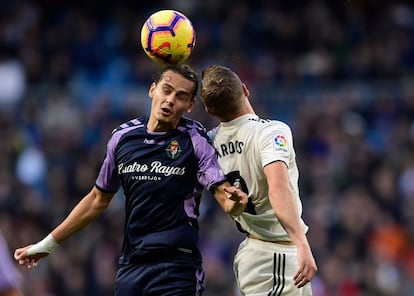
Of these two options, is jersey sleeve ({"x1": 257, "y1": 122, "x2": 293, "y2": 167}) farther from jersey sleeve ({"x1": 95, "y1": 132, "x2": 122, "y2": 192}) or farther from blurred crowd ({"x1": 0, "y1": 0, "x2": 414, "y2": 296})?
blurred crowd ({"x1": 0, "y1": 0, "x2": 414, "y2": 296})

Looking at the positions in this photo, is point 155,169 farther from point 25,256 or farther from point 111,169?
point 25,256

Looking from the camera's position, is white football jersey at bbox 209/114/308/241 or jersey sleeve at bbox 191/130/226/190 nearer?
jersey sleeve at bbox 191/130/226/190

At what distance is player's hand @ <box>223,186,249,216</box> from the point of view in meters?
5.63

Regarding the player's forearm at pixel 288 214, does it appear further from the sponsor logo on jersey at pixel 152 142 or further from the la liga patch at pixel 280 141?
the sponsor logo on jersey at pixel 152 142

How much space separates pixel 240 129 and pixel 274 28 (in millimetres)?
11067

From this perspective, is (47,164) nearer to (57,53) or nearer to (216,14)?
(57,53)

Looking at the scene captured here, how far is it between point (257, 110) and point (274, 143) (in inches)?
330

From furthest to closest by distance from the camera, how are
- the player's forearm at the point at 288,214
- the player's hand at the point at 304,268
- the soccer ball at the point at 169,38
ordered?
the soccer ball at the point at 169,38, the player's forearm at the point at 288,214, the player's hand at the point at 304,268

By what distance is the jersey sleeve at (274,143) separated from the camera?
19.1ft

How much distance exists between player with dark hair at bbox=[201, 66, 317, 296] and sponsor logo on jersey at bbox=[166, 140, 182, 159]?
0.92 ft

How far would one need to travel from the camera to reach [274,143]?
232 inches

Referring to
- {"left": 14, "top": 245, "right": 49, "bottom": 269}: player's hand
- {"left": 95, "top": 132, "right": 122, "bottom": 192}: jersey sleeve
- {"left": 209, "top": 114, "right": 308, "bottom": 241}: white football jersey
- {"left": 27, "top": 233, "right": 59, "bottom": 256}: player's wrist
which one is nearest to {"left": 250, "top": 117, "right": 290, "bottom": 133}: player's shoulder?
{"left": 209, "top": 114, "right": 308, "bottom": 241}: white football jersey

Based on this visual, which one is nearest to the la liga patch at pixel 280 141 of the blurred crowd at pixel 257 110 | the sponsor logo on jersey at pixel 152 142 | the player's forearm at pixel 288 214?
the player's forearm at pixel 288 214

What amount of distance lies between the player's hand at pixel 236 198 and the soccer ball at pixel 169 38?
1.02 metres
